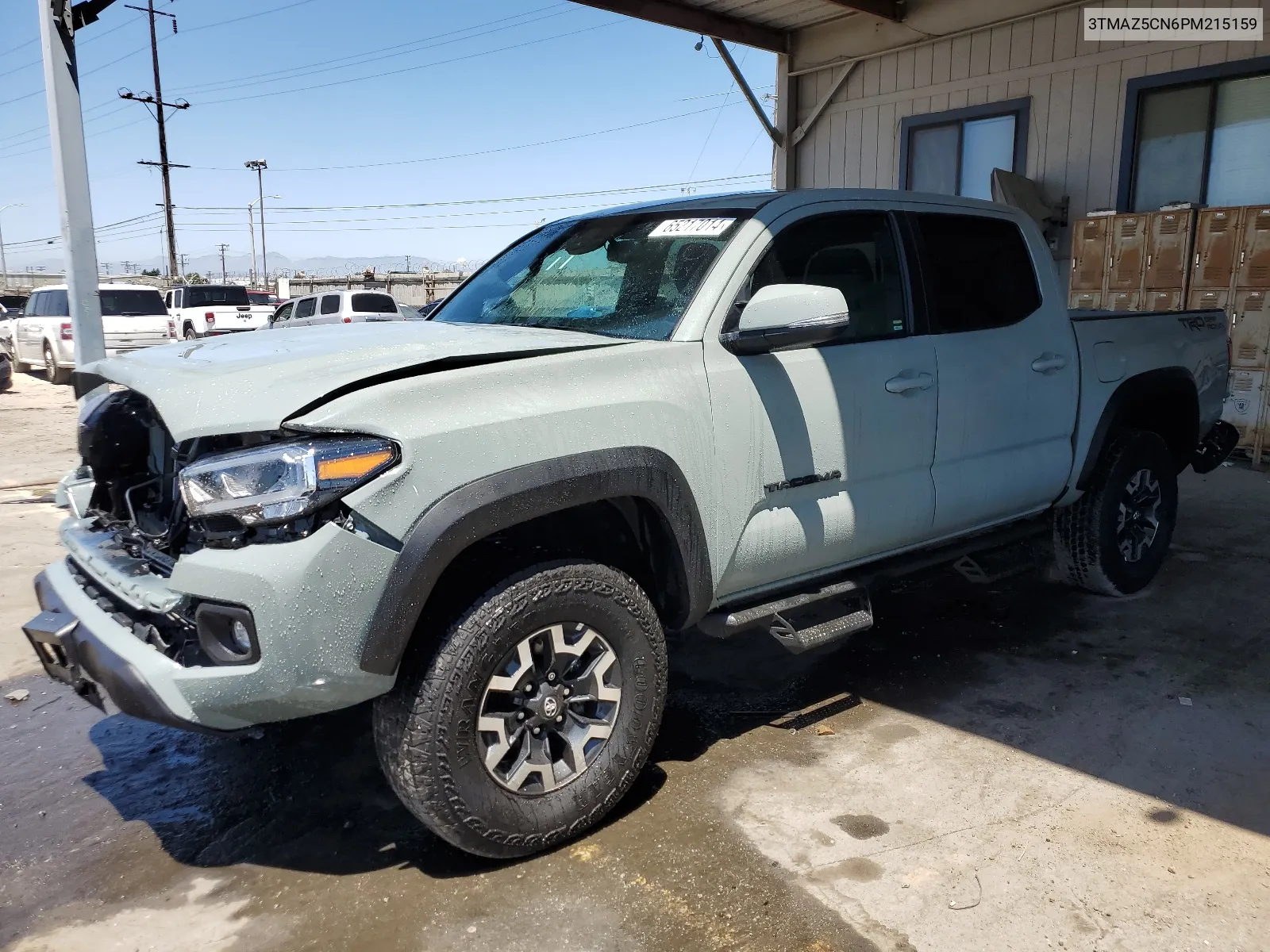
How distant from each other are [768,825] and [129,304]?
18.9 meters

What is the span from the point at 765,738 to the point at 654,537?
1068 mm

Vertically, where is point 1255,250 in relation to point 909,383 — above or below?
above

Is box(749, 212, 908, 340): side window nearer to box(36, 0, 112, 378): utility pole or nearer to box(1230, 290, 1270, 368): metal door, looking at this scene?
box(36, 0, 112, 378): utility pole

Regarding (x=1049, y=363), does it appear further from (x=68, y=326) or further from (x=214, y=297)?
(x=214, y=297)

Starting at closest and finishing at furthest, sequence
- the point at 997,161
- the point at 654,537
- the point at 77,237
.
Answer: the point at 654,537 < the point at 77,237 < the point at 997,161

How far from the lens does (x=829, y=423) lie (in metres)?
3.26

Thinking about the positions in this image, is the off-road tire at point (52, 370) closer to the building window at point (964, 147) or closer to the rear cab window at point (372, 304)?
the rear cab window at point (372, 304)

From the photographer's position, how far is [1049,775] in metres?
3.21

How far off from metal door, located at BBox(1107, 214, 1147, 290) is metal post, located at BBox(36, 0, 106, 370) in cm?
890

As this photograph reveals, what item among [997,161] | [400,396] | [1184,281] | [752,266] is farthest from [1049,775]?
[997,161]

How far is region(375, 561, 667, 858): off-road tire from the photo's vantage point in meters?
2.45

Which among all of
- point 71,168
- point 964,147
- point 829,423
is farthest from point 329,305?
point 829,423

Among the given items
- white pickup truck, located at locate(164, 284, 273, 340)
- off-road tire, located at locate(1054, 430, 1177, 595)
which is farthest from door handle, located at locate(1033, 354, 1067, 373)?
white pickup truck, located at locate(164, 284, 273, 340)

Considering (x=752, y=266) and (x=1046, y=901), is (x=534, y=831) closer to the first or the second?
(x=1046, y=901)
